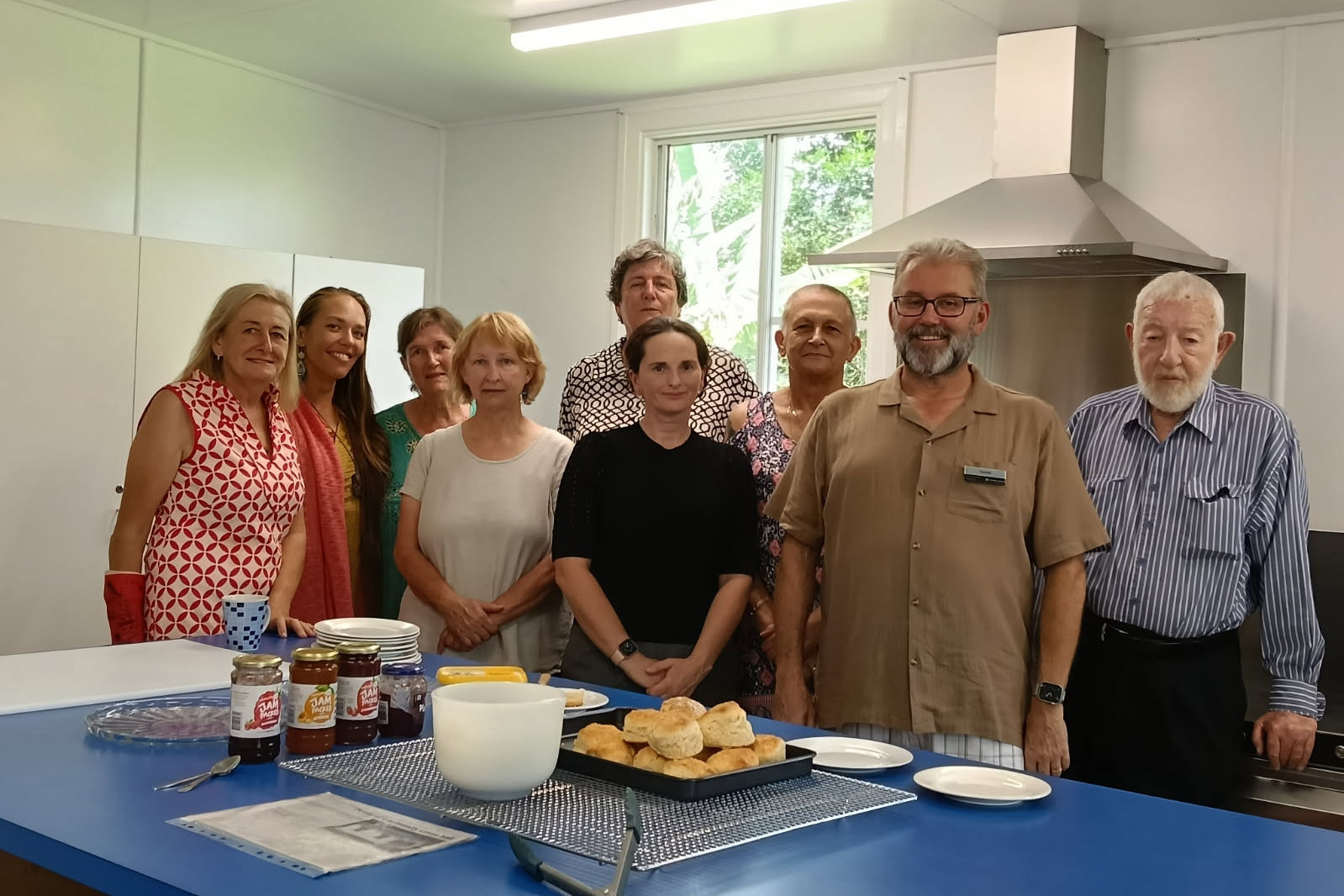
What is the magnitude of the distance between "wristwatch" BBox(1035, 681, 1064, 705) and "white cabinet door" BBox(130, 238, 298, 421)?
2.76 metres

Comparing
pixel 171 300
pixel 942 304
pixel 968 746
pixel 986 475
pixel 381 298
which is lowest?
pixel 968 746

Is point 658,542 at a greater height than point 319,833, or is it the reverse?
point 658,542

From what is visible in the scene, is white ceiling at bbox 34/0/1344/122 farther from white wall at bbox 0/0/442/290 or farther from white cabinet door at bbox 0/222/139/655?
white cabinet door at bbox 0/222/139/655

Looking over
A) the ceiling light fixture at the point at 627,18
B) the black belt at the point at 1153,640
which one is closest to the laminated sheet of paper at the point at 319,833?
the black belt at the point at 1153,640

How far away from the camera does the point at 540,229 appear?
5.50 m

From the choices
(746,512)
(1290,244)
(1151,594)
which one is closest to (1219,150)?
(1290,244)

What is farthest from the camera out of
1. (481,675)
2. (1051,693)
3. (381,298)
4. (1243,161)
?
(381,298)

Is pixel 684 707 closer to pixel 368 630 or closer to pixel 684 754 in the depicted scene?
pixel 684 754

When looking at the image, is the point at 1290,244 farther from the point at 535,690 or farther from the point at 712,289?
the point at 535,690

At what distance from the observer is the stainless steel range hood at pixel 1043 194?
3.75 metres

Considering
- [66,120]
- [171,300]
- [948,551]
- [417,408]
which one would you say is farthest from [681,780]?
[66,120]

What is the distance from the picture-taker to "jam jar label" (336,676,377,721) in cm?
156

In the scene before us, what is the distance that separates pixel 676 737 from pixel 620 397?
1.81 m

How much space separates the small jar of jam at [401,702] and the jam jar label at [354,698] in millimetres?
41
